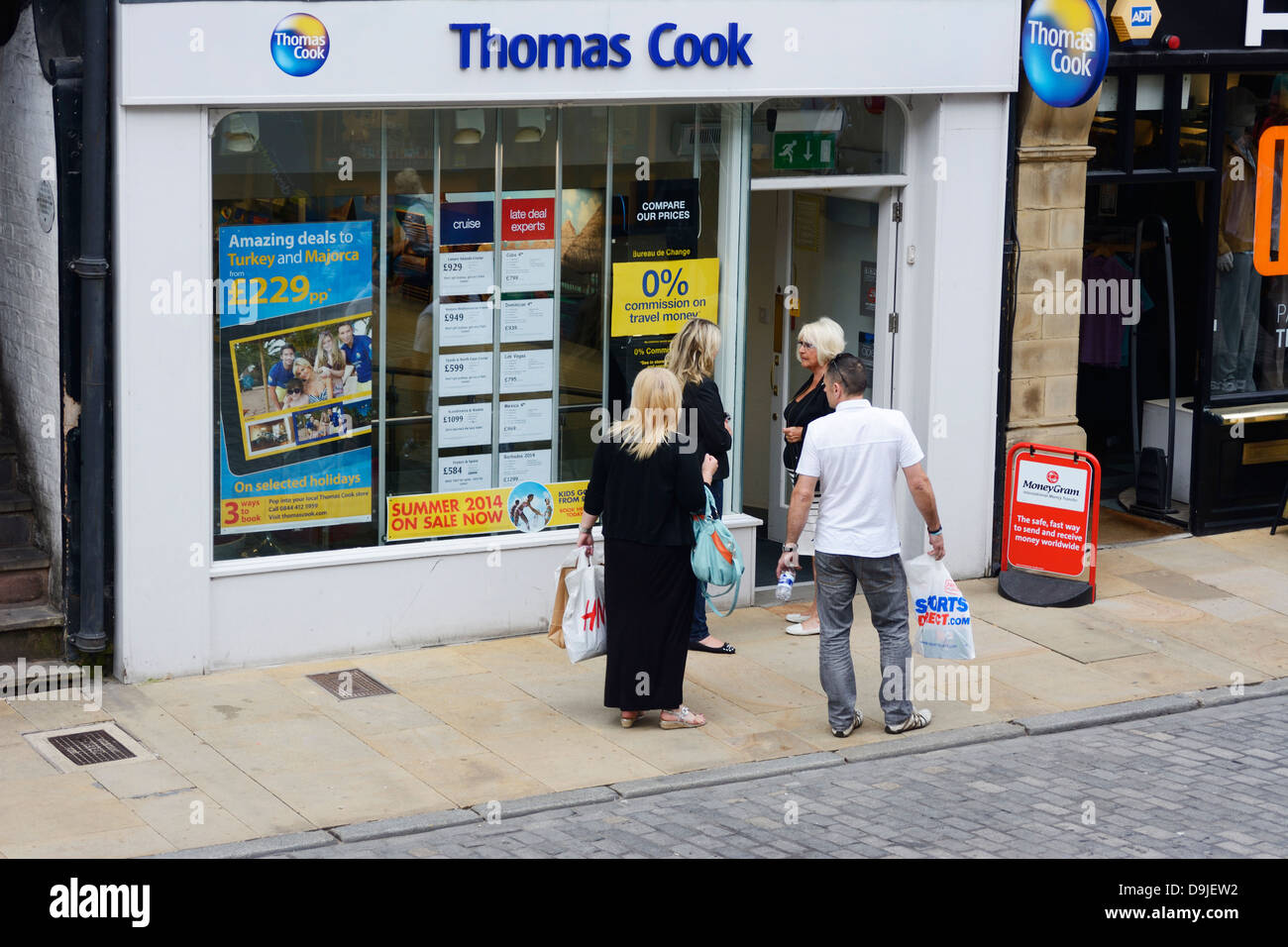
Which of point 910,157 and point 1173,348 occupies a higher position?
point 910,157

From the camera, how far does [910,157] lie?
36.9 ft

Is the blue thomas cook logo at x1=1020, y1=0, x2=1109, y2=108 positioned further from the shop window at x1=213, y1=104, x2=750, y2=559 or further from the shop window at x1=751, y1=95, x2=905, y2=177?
the shop window at x1=213, y1=104, x2=750, y2=559

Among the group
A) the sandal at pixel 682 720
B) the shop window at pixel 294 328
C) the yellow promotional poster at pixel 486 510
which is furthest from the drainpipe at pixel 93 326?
the sandal at pixel 682 720

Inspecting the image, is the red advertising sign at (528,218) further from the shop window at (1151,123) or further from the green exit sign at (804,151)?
the shop window at (1151,123)

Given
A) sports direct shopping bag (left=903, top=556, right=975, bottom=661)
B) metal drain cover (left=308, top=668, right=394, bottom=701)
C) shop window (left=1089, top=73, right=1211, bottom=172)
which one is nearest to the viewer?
sports direct shopping bag (left=903, top=556, right=975, bottom=661)

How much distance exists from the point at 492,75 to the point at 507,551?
8.82 ft

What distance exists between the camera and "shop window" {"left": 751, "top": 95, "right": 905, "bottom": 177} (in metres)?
10.8

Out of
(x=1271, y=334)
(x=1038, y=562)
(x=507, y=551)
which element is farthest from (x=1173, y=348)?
(x=507, y=551)

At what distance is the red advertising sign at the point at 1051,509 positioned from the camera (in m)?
10.9

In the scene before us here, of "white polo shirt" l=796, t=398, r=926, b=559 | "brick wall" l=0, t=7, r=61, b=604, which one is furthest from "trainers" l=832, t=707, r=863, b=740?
"brick wall" l=0, t=7, r=61, b=604

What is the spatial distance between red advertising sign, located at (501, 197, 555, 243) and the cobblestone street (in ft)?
11.9

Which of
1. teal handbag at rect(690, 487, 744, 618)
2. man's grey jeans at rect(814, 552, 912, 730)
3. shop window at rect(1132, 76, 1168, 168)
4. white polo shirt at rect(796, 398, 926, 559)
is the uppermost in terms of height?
shop window at rect(1132, 76, 1168, 168)

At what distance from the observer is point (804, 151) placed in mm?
11008
